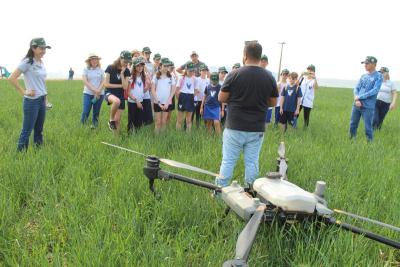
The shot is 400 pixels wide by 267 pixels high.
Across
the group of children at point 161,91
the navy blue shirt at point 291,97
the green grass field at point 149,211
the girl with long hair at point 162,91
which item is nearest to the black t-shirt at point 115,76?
the group of children at point 161,91

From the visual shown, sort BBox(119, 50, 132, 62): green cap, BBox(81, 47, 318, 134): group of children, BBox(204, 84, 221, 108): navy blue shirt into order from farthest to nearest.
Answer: BBox(204, 84, 221, 108): navy blue shirt < BBox(81, 47, 318, 134): group of children < BBox(119, 50, 132, 62): green cap

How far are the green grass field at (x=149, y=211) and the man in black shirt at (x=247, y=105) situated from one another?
0.52 meters

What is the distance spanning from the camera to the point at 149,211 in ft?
9.34

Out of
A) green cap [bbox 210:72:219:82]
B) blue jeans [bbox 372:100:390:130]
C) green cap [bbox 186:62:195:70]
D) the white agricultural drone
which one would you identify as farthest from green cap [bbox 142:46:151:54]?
the white agricultural drone

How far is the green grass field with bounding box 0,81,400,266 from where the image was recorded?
87.8 inches

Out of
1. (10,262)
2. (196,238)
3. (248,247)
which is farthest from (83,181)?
(248,247)

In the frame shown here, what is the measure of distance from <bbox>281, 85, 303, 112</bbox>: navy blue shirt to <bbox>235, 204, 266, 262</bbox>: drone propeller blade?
6185 mm

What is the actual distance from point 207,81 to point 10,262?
5768 millimetres

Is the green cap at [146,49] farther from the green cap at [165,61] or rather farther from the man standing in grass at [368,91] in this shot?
the man standing in grass at [368,91]

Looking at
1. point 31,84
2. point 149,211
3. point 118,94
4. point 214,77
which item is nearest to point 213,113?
point 214,77

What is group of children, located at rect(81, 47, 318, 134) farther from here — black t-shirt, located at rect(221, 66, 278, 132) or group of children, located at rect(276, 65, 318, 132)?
black t-shirt, located at rect(221, 66, 278, 132)

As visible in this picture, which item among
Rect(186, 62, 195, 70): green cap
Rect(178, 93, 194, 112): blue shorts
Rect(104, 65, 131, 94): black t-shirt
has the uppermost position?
Rect(186, 62, 195, 70): green cap

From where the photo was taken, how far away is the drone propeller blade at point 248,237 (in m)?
1.49

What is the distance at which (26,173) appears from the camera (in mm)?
3568
